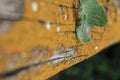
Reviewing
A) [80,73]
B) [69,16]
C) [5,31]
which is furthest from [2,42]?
[80,73]

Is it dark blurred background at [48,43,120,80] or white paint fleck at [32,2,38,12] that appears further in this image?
dark blurred background at [48,43,120,80]

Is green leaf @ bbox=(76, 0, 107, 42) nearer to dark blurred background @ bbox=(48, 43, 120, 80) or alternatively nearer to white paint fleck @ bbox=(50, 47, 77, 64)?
white paint fleck @ bbox=(50, 47, 77, 64)

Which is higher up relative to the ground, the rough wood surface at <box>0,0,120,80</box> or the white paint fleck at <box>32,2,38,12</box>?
the white paint fleck at <box>32,2,38,12</box>

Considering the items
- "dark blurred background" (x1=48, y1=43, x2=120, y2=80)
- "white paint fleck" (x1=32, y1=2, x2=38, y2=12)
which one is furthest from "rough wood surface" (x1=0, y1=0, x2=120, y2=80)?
"dark blurred background" (x1=48, y1=43, x2=120, y2=80)

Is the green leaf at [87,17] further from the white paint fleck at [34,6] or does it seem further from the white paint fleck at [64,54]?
the white paint fleck at [34,6]

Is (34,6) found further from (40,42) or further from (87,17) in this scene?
(87,17)

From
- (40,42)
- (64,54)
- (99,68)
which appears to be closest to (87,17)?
(64,54)
